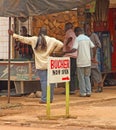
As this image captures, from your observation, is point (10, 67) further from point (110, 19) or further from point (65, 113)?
point (110, 19)

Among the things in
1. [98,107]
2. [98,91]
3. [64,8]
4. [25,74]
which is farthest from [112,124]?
[98,91]

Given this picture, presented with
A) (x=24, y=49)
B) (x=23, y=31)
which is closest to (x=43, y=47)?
(x=24, y=49)

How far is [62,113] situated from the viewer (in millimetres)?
10781

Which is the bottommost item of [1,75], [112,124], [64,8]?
[112,124]

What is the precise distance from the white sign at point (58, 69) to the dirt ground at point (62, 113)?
2.59 feet

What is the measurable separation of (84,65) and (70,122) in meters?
3.93

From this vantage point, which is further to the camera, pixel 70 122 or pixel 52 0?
pixel 52 0

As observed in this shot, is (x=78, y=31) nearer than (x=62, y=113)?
→ No

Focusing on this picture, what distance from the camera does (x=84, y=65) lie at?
43.8 feet

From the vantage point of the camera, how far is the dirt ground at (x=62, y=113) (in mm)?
9445

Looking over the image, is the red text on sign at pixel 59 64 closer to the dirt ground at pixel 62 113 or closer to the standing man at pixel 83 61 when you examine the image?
the dirt ground at pixel 62 113

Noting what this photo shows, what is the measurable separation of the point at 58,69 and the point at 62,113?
47.2 inches

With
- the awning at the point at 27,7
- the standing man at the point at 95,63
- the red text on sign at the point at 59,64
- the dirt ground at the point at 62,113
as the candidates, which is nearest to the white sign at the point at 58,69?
the red text on sign at the point at 59,64

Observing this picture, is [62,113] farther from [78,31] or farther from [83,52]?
[78,31]
